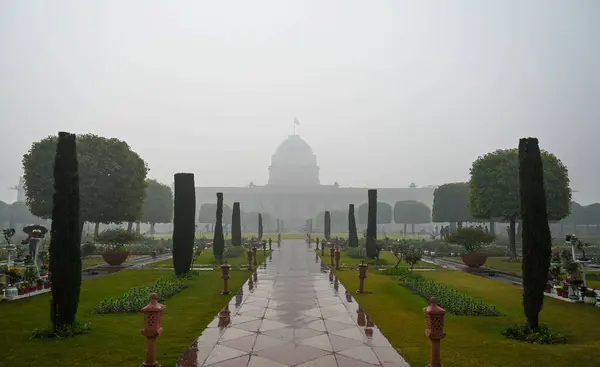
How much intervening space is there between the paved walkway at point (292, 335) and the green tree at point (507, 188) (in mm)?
22529

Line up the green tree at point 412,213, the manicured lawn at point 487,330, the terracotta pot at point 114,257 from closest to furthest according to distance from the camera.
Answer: the manicured lawn at point 487,330, the terracotta pot at point 114,257, the green tree at point 412,213

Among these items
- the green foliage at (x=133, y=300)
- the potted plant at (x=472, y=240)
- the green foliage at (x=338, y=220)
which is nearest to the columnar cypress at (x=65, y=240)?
the green foliage at (x=133, y=300)

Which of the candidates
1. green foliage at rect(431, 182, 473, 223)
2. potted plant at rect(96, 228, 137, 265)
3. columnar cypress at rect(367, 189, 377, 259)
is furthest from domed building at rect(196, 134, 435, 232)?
potted plant at rect(96, 228, 137, 265)

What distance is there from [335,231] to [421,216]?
24672 millimetres

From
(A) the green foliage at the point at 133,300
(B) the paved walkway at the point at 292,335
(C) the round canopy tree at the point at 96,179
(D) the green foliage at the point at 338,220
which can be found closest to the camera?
(B) the paved walkway at the point at 292,335

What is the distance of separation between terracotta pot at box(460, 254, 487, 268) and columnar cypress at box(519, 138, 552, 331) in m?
15.0

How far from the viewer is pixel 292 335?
926 centimetres

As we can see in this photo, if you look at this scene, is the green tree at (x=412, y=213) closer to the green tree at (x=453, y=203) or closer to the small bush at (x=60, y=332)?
the green tree at (x=453, y=203)

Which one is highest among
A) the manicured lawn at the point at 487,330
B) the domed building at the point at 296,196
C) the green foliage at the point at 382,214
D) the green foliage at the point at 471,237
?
the domed building at the point at 296,196

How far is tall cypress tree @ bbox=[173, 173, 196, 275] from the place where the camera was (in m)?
19.9

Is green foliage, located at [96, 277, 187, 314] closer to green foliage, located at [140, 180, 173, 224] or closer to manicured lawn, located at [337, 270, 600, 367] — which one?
manicured lawn, located at [337, 270, 600, 367]


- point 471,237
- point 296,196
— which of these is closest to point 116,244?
point 471,237

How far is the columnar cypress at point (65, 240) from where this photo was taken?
9.54 m

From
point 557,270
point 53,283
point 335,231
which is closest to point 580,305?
point 557,270
